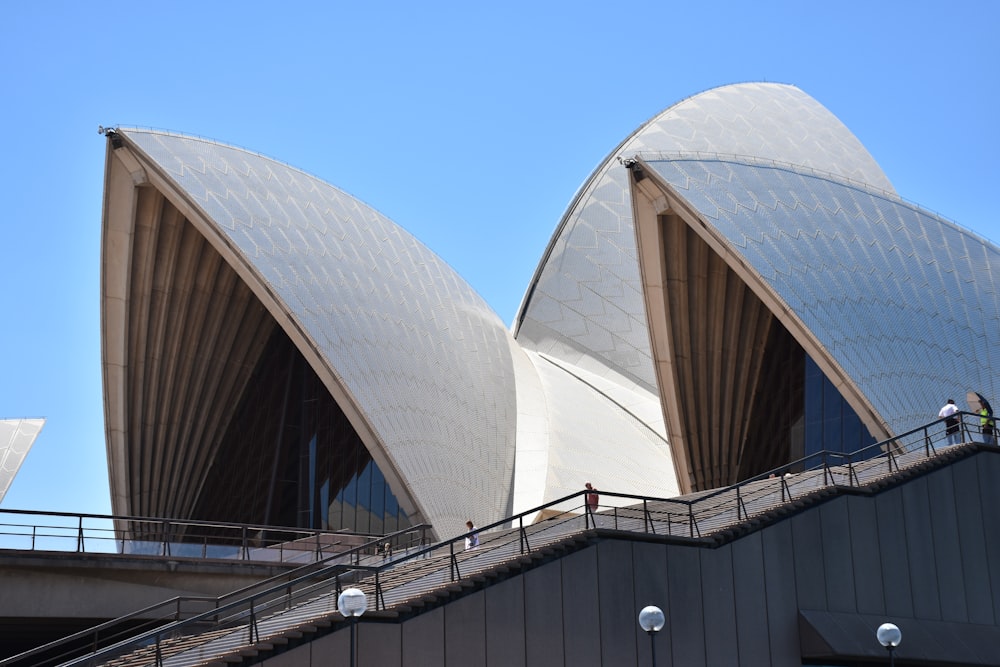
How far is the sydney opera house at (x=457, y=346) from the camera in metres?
29.5

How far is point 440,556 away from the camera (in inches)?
689

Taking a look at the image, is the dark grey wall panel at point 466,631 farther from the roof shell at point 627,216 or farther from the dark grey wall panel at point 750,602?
the roof shell at point 627,216

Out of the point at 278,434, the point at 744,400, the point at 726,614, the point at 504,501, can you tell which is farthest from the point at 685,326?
the point at 726,614

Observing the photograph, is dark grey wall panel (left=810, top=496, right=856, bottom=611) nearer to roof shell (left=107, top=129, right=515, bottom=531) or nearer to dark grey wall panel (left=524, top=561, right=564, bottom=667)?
dark grey wall panel (left=524, top=561, right=564, bottom=667)

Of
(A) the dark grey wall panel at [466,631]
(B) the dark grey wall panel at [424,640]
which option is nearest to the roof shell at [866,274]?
(A) the dark grey wall panel at [466,631]

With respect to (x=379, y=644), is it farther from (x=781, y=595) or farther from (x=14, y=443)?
(x=14, y=443)

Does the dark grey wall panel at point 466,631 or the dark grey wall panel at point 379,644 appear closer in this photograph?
the dark grey wall panel at point 379,644

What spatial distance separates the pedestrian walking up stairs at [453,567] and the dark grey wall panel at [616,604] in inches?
11.3

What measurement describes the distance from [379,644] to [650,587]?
442 centimetres

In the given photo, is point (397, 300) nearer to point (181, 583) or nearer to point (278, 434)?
point (278, 434)

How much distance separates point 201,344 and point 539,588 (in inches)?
749

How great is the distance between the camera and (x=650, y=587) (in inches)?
724

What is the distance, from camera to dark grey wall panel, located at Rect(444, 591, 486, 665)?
16.2 metres

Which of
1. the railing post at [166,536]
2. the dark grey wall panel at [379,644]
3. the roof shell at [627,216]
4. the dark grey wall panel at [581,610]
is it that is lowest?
the dark grey wall panel at [379,644]
